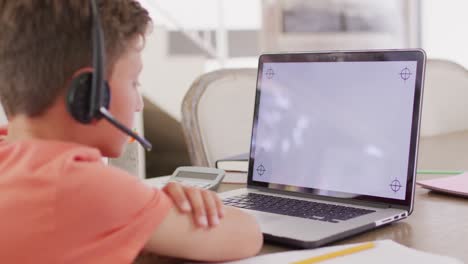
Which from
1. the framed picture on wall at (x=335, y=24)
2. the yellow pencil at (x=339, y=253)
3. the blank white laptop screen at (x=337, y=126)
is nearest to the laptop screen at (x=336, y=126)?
the blank white laptop screen at (x=337, y=126)

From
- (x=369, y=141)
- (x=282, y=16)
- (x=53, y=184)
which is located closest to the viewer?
(x=53, y=184)

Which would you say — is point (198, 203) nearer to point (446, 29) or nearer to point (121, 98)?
point (121, 98)

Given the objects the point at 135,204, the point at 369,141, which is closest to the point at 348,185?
the point at 369,141

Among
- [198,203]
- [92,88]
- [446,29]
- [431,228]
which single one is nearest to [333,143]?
[431,228]

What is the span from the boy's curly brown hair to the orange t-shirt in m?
0.06

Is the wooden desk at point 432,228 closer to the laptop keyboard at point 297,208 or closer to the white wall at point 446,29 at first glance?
the laptop keyboard at point 297,208

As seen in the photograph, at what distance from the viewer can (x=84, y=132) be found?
683mm

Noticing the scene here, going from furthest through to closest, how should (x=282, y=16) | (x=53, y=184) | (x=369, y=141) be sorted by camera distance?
(x=282, y=16)
(x=369, y=141)
(x=53, y=184)

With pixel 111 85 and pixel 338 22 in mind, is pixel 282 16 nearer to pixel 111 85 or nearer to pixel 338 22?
pixel 338 22

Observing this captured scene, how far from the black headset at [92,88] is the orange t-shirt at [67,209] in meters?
0.03

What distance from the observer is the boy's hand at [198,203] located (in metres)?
0.71

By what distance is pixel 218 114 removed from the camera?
1.83 metres

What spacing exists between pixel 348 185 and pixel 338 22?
8.65ft

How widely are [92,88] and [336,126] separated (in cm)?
45
